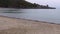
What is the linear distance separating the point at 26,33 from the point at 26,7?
11219 centimetres

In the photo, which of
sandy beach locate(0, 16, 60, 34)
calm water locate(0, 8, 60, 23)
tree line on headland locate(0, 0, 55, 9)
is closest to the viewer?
sandy beach locate(0, 16, 60, 34)

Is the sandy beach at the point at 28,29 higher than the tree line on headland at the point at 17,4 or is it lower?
higher

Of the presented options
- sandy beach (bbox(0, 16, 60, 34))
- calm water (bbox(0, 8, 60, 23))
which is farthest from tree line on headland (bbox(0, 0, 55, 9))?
sandy beach (bbox(0, 16, 60, 34))

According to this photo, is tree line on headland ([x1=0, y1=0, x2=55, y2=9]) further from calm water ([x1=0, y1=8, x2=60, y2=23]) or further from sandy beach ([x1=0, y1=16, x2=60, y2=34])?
sandy beach ([x1=0, y1=16, x2=60, y2=34])

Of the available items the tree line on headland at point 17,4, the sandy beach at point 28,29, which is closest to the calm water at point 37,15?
the sandy beach at point 28,29

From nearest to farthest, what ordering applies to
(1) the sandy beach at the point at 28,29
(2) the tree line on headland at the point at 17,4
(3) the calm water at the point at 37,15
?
(1) the sandy beach at the point at 28,29 < (3) the calm water at the point at 37,15 < (2) the tree line on headland at the point at 17,4

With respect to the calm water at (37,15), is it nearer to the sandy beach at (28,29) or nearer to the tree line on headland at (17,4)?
the sandy beach at (28,29)

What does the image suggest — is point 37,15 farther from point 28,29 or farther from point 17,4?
point 17,4

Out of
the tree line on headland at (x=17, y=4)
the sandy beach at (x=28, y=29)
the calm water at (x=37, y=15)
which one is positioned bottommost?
the tree line on headland at (x=17, y=4)

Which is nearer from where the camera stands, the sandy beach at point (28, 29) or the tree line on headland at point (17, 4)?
the sandy beach at point (28, 29)

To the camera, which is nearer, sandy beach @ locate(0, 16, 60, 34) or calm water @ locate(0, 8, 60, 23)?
sandy beach @ locate(0, 16, 60, 34)

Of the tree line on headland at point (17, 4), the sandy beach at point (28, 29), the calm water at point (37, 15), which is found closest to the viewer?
the sandy beach at point (28, 29)

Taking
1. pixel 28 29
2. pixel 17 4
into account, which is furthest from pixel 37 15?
pixel 17 4

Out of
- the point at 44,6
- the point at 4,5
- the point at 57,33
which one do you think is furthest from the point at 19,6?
the point at 57,33
